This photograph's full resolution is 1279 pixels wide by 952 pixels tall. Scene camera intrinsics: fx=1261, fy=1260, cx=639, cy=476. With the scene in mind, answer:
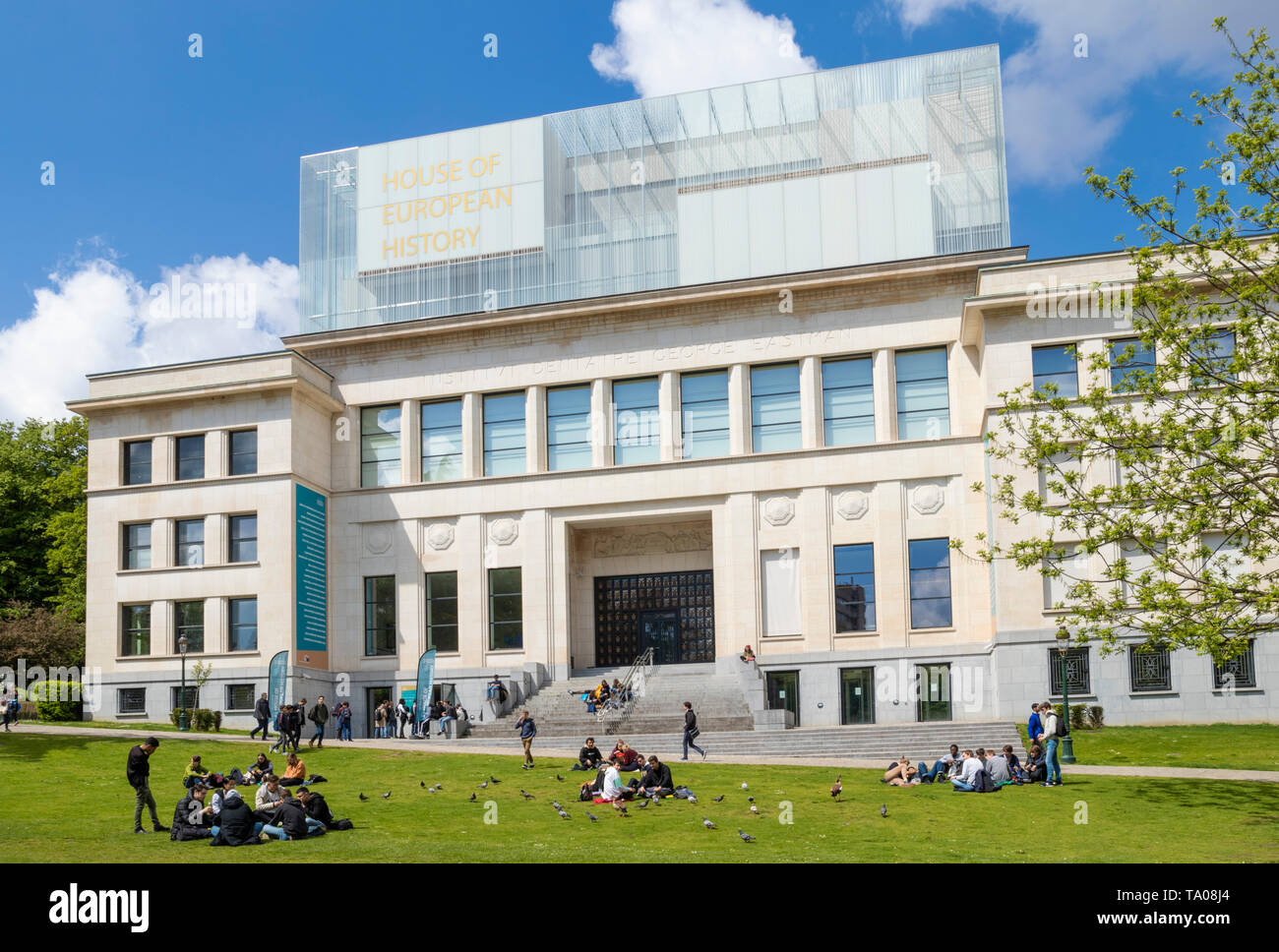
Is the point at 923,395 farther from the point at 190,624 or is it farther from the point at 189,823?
the point at 189,823

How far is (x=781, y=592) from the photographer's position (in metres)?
46.2

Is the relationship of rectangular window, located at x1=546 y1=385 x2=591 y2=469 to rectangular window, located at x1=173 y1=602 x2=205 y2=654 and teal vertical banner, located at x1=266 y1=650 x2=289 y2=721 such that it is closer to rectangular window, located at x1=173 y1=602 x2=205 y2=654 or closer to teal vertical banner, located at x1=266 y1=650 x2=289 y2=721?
teal vertical banner, located at x1=266 y1=650 x2=289 y2=721

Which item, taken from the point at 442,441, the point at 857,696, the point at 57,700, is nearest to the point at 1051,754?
the point at 857,696

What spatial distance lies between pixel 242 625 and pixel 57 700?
7.44 m

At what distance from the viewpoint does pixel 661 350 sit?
4872 cm

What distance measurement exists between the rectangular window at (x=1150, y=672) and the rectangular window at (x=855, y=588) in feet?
30.0

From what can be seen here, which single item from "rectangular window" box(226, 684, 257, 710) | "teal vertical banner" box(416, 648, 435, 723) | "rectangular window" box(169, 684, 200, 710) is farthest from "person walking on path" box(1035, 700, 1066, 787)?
"rectangular window" box(169, 684, 200, 710)

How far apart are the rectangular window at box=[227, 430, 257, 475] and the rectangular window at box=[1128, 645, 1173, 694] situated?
106 feet

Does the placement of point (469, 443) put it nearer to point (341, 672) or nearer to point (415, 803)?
point (341, 672)

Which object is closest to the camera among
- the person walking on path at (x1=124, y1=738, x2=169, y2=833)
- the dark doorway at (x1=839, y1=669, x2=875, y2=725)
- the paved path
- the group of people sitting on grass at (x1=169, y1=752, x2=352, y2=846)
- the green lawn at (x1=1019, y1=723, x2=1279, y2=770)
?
the group of people sitting on grass at (x1=169, y1=752, x2=352, y2=846)

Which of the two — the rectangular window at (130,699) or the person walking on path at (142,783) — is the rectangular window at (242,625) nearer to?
the rectangular window at (130,699)

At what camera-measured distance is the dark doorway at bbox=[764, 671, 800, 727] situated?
4469 cm

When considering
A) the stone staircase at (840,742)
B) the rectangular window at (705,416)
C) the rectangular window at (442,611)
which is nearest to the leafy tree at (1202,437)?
the stone staircase at (840,742)
